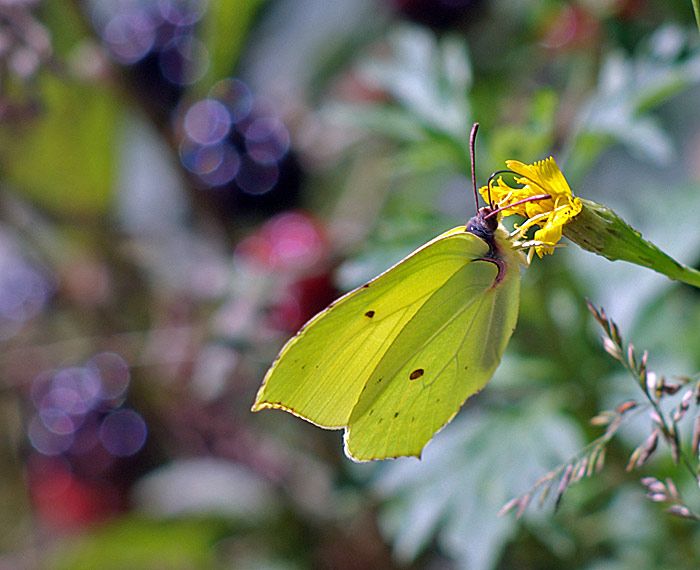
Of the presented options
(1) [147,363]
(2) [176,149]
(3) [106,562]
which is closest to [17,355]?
(1) [147,363]

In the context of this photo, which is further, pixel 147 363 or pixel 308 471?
pixel 308 471

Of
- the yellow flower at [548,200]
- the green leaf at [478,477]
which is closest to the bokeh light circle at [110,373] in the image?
the green leaf at [478,477]

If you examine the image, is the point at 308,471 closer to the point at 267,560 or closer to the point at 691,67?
the point at 267,560

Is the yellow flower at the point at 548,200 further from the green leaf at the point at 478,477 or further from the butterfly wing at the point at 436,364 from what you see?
the green leaf at the point at 478,477

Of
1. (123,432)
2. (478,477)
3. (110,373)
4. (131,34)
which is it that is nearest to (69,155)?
(131,34)

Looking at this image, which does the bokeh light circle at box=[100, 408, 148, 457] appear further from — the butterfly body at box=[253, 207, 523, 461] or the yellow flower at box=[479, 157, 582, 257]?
the yellow flower at box=[479, 157, 582, 257]

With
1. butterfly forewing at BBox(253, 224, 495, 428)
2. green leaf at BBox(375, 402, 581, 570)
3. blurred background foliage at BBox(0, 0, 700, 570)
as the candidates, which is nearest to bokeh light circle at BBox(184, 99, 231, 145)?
blurred background foliage at BBox(0, 0, 700, 570)
